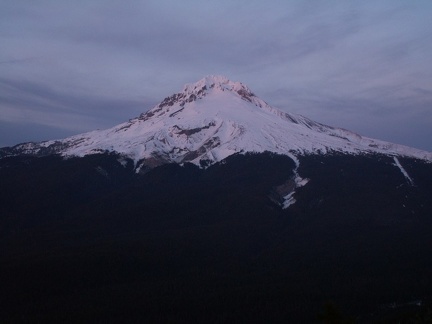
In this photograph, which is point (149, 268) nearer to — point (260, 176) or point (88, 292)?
point (88, 292)

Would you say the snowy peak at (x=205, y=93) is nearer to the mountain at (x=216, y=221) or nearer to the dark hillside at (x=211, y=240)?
the mountain at (x=216, y=221)

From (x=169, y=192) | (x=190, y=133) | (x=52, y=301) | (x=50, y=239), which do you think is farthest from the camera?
(x=190, y=133)

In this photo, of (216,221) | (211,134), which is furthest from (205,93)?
(216,221)

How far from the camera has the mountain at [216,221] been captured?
50812mm

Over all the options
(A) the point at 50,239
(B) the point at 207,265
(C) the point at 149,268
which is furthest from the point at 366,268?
(A) the point at 50,239

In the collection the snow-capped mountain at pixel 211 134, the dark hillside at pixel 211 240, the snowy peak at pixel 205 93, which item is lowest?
the dark hillside at pixel 211 240

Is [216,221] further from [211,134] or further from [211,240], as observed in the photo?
[211,134]

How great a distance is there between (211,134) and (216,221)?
45.0 meters

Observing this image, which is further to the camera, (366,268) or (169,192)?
(169,192)

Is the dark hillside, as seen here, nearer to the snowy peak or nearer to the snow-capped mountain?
the snow-capped mountain

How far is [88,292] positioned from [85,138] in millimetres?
91317

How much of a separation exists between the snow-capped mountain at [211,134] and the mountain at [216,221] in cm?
46

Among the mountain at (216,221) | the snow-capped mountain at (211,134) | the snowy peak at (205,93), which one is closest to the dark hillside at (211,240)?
the mountain at (216,221)

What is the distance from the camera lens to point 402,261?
63.3 meters
